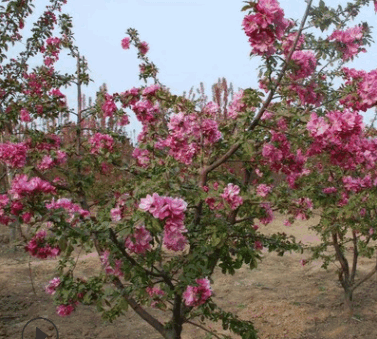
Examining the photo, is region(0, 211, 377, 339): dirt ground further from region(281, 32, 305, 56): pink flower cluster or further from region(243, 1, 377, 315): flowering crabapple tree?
region(281, 32, 305, 56): pink flower cluster

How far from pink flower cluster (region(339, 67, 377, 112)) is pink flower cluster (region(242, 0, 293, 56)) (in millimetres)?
A: 610

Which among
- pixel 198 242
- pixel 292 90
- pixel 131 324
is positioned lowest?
pixel 131 324

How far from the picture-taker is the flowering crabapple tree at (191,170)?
7.33ft

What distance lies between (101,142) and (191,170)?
3.14 feet

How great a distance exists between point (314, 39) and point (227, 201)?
4.63ft

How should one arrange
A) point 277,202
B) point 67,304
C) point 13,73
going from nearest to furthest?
point 67,304
point 277,202
point 13,73

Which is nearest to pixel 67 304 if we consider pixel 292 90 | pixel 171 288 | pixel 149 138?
pixel 171 288

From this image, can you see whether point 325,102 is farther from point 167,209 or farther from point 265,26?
point 167,209

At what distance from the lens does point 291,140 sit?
277 centimetres

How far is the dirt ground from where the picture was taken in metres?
4.49

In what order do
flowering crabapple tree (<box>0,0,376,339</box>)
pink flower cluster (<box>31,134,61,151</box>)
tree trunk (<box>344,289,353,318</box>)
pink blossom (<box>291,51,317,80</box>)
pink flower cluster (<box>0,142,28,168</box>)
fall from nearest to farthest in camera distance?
flowering crabapple tree (<box>0,0,376,339</box>)
pink blossom (<box>291,51,317,80</box>)
pink flower cluster (<box>0,142,28,168</box>)
pink flower cluster (<box>31,134,61,151</box>)
tree trunk (<box>344,289,353,318</box>)

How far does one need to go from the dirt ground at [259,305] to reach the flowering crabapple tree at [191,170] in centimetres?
144

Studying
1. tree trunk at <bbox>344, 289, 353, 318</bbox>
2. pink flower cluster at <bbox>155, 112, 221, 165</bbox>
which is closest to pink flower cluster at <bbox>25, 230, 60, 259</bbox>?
pink flower cluster at <bbox>155, 112, 221, 165</bbox>

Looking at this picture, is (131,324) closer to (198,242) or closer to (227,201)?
(198,242)
